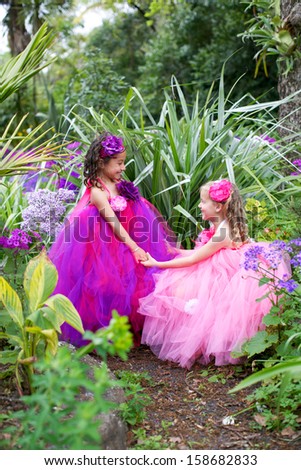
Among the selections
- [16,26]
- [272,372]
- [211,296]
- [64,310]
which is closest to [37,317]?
[64,310]

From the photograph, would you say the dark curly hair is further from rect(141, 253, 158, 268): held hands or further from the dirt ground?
the dirt ground

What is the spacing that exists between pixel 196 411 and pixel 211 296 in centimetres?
65

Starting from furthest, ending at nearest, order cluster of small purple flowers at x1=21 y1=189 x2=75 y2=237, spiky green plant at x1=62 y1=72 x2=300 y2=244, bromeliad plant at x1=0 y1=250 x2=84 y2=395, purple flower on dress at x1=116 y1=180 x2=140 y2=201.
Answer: spiky green plant at x1=62 y1=72 x2=300 y2=244 < cluster of small purple flowers at x1=21 y1=189 x2=75 y2=237 < purple flower on dress at x1=116 y1=180 x2=140 y2=201 < bromeliad plant at x1=0 y1=250 x2=84 y2=395

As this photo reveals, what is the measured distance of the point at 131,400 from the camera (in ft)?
7.75

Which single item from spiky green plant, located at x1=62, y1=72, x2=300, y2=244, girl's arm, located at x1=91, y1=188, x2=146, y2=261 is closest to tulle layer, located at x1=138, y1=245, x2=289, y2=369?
girl's arm, located at x1=91, y1=188, x2=146, y2=261

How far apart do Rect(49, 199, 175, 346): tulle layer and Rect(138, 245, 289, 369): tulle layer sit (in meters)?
0.10

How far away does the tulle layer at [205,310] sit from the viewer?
2.84 metres

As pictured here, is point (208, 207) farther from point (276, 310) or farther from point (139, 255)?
point (276, 310)

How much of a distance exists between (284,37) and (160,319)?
8.82ft

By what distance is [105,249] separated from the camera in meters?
3.11

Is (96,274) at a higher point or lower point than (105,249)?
lower

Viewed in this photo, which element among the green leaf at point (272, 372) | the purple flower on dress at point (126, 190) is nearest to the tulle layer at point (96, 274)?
the purple flower on dress at point (126, 190)

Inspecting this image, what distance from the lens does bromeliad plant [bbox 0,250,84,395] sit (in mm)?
2121
